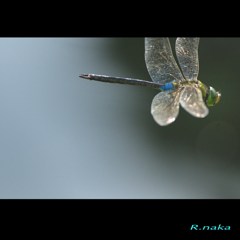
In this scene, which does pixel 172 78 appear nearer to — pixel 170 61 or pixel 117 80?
pixel 170 61

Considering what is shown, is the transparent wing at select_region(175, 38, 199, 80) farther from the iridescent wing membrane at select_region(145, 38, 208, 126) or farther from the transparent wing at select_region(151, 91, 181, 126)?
the transparent wing at select_region(151, 91, 181, 126)

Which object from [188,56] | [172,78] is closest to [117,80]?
[172,78]

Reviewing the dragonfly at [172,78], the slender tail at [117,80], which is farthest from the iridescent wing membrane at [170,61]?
the slender tail at [117,80]

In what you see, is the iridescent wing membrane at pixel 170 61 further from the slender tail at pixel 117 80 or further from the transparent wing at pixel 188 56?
the slender tail at pixel 117 80

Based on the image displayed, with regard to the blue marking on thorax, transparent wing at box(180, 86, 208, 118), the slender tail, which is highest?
the slender tail

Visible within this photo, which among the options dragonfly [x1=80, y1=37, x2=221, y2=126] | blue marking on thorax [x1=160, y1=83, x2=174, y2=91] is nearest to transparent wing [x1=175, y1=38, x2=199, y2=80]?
dragonfly [x1=80, y1=37, x2=221, y2=126]

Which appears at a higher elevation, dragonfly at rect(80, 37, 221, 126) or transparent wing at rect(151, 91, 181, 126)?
dragonfly at rect(80, 37, 221, 126)

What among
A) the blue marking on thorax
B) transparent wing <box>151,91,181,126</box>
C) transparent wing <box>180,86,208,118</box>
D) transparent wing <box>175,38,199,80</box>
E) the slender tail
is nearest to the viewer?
transparent wing <box>180,86,208,118</box>
